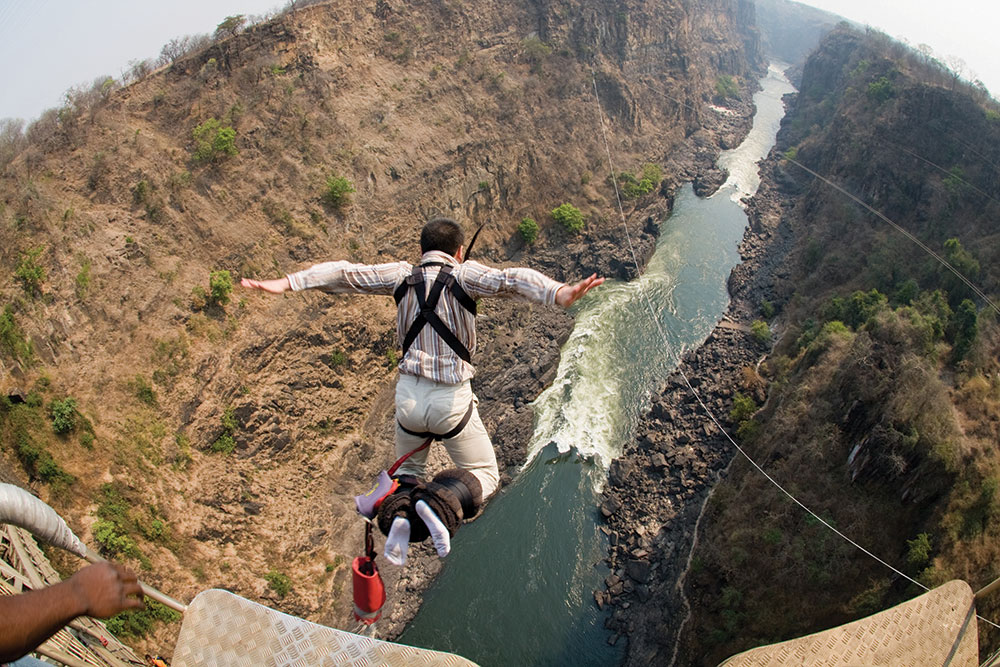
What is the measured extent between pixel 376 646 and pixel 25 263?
636 inches

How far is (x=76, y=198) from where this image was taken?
1736 centimetres

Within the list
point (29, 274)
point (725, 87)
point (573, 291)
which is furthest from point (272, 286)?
point (725, 87)

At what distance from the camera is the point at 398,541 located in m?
3.65

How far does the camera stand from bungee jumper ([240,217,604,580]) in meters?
3.90

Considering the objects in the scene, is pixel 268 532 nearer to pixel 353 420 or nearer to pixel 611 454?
pixel 353 420

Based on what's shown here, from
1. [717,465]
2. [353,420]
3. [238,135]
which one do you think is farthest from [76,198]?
[717,465]

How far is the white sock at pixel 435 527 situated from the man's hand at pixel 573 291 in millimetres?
1578

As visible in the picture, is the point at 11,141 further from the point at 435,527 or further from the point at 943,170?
the point at 943,170

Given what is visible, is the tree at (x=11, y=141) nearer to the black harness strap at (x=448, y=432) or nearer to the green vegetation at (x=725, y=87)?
the black harness strap at (x=448, y=432)

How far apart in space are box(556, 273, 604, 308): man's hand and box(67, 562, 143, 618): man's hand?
8.48 ft

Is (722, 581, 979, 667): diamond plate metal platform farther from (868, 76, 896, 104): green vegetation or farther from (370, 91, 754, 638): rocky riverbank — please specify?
(868, 76, 896, 104): green vegetation

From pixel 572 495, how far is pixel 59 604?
1855 cm

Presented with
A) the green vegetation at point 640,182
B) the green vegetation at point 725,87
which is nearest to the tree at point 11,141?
the green vegetation at point 640,182

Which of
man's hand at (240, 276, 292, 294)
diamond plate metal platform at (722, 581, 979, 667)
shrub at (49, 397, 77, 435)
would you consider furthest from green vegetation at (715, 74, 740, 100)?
man's hand at (240, 276, 292, 294)
